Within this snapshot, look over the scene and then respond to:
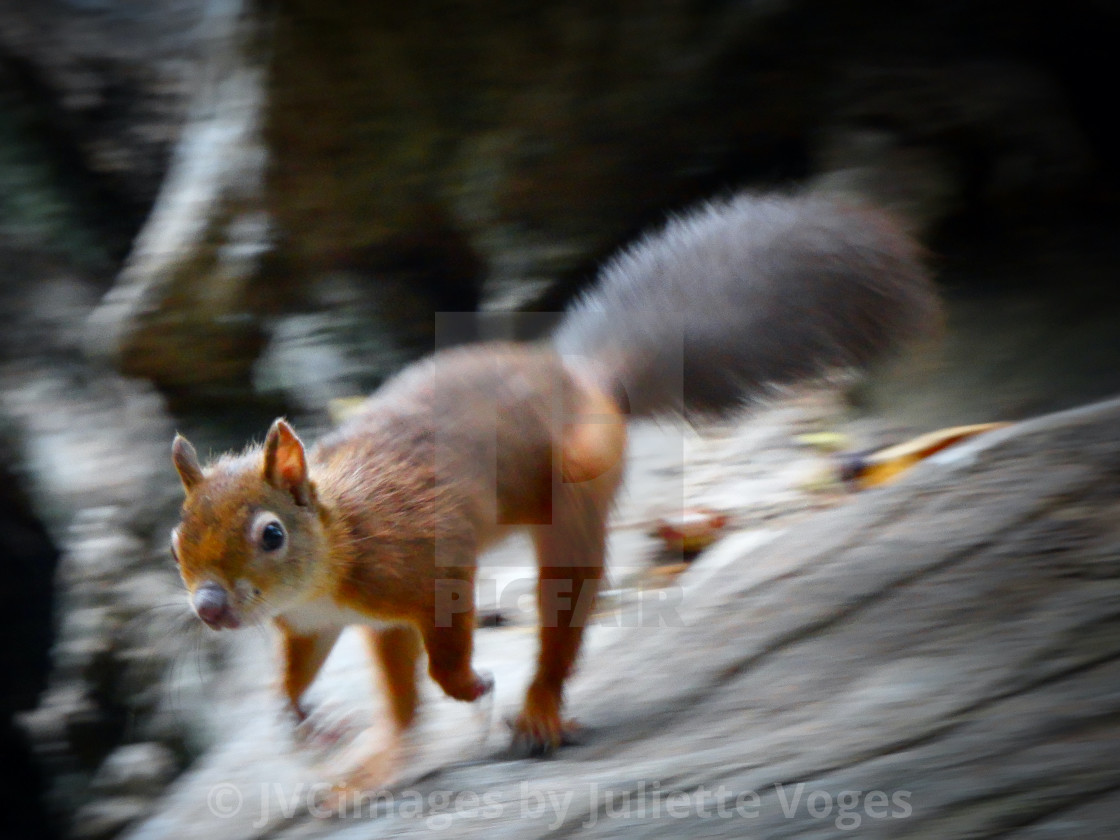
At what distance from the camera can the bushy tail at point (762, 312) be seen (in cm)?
301

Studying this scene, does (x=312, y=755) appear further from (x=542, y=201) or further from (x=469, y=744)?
(x=542, y=201)

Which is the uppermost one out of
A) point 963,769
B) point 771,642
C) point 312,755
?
point 963,769

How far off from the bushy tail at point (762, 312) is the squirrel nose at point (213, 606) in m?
1.14

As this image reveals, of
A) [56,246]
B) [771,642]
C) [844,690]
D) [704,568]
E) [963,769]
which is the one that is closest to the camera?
[963,769]

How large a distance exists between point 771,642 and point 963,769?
0.87m

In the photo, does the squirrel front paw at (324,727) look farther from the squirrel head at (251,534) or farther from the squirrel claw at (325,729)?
the squirrel head at (251,534)

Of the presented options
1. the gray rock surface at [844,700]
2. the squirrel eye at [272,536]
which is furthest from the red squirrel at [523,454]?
the gray rock surface at [844,700]

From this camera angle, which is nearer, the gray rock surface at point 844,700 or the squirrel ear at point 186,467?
the gray rock surface at point 844,700

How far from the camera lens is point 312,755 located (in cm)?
312

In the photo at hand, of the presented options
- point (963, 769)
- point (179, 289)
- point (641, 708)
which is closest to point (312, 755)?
point (641, 708)

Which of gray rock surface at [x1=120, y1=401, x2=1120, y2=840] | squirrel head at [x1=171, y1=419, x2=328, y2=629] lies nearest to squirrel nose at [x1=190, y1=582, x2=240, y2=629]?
squirrel head at [x1=171, y1=419, x2=328, y2=629]

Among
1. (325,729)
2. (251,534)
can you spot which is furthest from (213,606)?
(325,729)

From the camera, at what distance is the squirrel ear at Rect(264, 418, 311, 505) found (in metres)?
2.71

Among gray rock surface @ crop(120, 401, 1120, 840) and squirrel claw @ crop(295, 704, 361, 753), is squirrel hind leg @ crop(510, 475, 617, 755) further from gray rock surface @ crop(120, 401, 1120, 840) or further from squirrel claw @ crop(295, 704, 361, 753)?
squirrel claw @ crop(295, 704, 361, 753)
